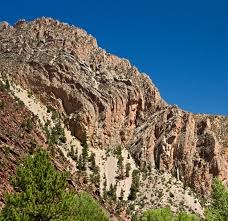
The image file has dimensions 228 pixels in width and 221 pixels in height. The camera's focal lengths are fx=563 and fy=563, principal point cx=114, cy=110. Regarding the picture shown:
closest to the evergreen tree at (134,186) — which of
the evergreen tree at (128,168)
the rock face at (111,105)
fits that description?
the evergreen tree at (128,168)

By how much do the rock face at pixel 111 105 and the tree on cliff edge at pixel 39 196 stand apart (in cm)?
8219

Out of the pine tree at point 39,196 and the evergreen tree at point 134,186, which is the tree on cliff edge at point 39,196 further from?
the evergreen tree at point 134,186

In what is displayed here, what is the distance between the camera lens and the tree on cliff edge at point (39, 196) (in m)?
38.2

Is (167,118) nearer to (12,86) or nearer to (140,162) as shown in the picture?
(140,162)

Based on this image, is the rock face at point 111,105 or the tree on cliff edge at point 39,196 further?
the rock face at point 111,105

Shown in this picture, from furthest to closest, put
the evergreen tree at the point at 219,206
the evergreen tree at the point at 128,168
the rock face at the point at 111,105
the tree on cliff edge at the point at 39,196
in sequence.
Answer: the rock face at the point at 111,105, the evergreen tree at the point at 128,168, the evergreen tree at the point at 219,206, the tree on cliff edge at the point at 39,196

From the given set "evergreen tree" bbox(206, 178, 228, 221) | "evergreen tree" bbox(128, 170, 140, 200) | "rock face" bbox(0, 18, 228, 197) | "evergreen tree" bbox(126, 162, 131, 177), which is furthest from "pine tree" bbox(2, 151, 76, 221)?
"rock face" bbox(0, 18, 228, 197)

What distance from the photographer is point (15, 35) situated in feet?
468

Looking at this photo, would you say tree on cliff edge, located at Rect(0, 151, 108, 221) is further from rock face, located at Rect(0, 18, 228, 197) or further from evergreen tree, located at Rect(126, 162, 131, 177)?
rock face, located at Rect(0, 18, 228, 197)

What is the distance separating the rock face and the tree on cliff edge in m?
82.2

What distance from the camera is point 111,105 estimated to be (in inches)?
5197

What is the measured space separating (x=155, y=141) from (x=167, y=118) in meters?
6.92

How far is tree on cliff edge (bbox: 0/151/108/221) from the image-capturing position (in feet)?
125

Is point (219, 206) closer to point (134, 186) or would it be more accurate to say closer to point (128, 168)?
point (134, 186)
